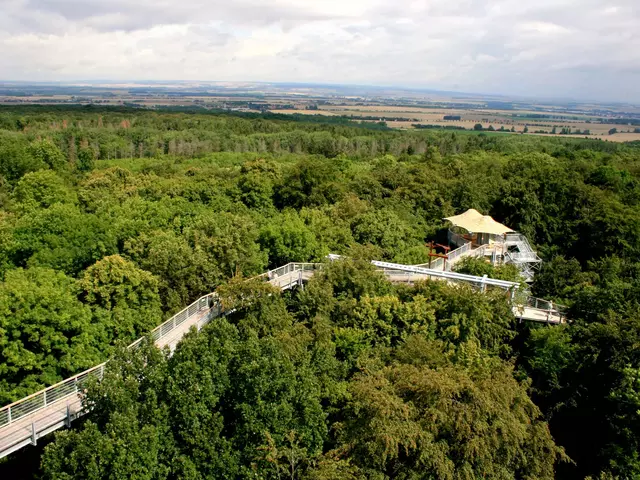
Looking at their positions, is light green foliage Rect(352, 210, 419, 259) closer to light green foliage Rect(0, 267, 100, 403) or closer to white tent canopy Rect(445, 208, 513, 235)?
white tent canopy Rect(445, 208, 513, 235)

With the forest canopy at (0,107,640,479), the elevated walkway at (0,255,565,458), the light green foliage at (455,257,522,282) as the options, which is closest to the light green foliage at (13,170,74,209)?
the forest canopy at (0,107,640,479)

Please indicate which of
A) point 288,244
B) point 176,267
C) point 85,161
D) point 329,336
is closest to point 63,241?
point 176,267

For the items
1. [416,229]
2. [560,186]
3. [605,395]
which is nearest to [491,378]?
[605,395]

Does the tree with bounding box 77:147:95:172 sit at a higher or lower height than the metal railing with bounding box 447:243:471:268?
lower

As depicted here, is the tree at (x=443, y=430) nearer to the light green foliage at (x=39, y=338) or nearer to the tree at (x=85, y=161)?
the light green foliage at (x=39, y=338)

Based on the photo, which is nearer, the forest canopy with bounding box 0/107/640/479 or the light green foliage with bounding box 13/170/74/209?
the forest canopy with bounding box 0/107/640/479
